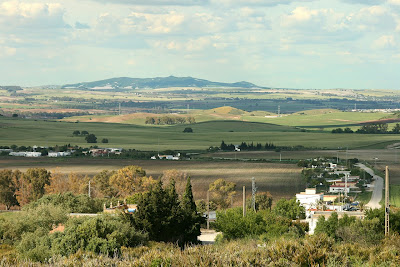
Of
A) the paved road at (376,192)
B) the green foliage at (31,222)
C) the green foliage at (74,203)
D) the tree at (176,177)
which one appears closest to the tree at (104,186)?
the tree at (176,177)

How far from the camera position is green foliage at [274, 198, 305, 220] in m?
68.9

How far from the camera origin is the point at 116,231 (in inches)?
1580

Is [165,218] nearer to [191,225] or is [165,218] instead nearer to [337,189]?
[191,225]

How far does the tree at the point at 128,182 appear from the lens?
287ft

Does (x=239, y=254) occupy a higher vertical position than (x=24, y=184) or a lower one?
higher

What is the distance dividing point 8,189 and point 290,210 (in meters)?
32.7

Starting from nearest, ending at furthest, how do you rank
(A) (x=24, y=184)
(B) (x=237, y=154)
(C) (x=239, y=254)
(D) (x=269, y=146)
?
(C) (x=239, y=254), (A) (x=24, y=184), (B) (x=237, y=154), (D) (x=269, y=146)

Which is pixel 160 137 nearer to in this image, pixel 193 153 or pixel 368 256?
pixel 193 153

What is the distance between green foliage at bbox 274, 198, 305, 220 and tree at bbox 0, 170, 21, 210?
30682 millimetres

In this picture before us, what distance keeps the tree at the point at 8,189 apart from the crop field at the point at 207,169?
54.5 feet

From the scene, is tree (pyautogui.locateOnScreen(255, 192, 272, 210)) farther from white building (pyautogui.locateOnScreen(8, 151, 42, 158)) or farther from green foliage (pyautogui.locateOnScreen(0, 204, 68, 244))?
white building (pyautogui.locateOnScreen(8, 151, 42, 158))

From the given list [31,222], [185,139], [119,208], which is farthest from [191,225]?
[185,139]

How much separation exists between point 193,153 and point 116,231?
103 meters

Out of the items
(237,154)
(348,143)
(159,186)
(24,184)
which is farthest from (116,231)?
(348,143)
